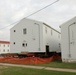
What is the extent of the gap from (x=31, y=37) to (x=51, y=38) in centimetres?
580

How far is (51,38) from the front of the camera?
120 ft

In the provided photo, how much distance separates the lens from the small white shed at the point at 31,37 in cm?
3181

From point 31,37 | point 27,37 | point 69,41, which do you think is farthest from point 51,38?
point 69,41

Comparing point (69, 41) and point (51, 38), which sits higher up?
point (51, 38)

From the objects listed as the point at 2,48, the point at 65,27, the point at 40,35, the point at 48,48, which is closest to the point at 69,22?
the point at 65,27

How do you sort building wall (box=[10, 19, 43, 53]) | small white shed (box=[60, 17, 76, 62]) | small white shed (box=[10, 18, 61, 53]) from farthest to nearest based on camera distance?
1. building wall (box=[10, 19, 43, 53])
2. small white shed (box=[10, 18, 61, 53])
3. small white shed (box=[60, 17, 76, 62])

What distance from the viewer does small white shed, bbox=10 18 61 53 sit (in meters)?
31.8

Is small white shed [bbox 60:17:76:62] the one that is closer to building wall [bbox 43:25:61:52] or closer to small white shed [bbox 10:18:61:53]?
small white shed [bbox 10:18:61:53]

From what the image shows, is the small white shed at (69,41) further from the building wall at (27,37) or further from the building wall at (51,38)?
the building wall at (51,38)

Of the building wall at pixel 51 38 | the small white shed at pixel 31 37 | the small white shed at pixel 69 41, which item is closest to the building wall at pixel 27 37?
the small white shed at pixel 31 37

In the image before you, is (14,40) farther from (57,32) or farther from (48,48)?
(57,32)

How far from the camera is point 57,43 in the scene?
4122 centimetres

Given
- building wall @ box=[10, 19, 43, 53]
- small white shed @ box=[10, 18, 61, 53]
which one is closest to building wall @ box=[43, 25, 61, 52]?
small white shed @ box=[10, 18, 61, 53]

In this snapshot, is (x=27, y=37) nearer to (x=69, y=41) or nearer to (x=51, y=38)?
(x=51, y=38)
